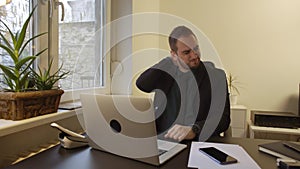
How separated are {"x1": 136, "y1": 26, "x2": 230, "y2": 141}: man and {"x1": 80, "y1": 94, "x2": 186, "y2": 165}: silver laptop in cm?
61

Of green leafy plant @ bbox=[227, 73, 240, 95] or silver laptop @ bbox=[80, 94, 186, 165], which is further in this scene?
green leafy plant @ bbox=[227, 73, 240, 95]

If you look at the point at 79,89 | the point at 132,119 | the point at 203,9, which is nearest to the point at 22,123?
the point at 132,119

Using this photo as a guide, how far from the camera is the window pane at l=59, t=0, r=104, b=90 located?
1.94 meters

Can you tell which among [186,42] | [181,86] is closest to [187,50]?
[186,42]

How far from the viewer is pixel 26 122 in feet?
4.02

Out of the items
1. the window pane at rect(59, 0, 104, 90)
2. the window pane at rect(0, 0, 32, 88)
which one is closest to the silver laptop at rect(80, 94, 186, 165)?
the window pane at rect(0, 0, 32, 88)

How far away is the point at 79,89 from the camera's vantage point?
2.06 meters

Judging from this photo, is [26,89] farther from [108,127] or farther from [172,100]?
[172,100]

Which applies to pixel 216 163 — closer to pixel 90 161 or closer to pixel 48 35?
pixel 90 161

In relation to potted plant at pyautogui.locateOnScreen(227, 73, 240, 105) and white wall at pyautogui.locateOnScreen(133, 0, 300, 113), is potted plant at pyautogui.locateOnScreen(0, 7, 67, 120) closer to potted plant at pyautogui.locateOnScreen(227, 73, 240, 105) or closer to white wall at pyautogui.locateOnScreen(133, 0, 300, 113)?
white wall at pyautogui.locateOnScreen(133, 0, 300, 113)

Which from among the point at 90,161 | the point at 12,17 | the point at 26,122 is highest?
the point at 12,17

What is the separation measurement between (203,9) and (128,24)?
3.64 ft

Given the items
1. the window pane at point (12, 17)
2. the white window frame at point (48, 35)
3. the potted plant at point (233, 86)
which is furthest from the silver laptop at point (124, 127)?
the potted plant at point (233, 86)

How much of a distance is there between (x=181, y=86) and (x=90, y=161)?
100 centimetres
